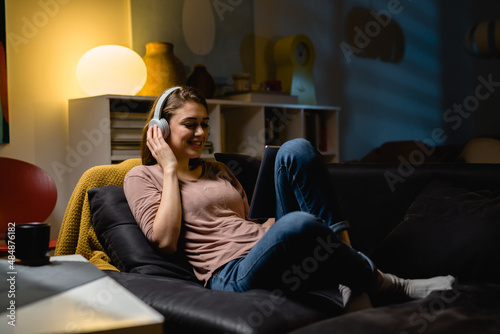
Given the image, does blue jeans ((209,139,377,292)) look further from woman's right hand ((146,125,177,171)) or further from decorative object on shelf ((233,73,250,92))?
decorative object on shelf ((233,73,250,92))

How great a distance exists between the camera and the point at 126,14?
10.1 ft

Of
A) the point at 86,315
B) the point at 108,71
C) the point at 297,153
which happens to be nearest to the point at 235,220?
the point at 297,153

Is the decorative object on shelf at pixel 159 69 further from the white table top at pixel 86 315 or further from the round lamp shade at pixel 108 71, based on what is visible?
the white table top at pixel 86 315

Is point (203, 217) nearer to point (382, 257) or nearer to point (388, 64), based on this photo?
point (382, 257)

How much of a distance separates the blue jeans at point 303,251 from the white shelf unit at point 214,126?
4.48 ft

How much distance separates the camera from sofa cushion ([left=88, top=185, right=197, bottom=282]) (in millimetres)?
1536

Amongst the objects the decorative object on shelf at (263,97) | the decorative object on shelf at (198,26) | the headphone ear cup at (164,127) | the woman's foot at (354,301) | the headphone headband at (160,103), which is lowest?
Answer: the woman's foot at (354,301)

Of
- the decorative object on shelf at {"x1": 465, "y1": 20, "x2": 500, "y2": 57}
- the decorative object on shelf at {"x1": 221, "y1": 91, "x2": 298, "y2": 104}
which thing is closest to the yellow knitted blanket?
the decorative object on shelf at {"x1": 221, "y1": 91, "x2": 298, "y2": 104}

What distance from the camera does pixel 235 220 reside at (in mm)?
1690

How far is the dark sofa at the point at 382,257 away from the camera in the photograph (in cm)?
113

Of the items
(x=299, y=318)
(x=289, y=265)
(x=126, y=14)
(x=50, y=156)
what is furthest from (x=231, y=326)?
(x=126, y=14)

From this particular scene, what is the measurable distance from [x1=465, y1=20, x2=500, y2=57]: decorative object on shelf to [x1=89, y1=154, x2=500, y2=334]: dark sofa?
111 inches

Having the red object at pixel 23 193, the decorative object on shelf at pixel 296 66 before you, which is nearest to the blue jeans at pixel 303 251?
the red object at pixel 23 193

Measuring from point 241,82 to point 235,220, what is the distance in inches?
70.9
